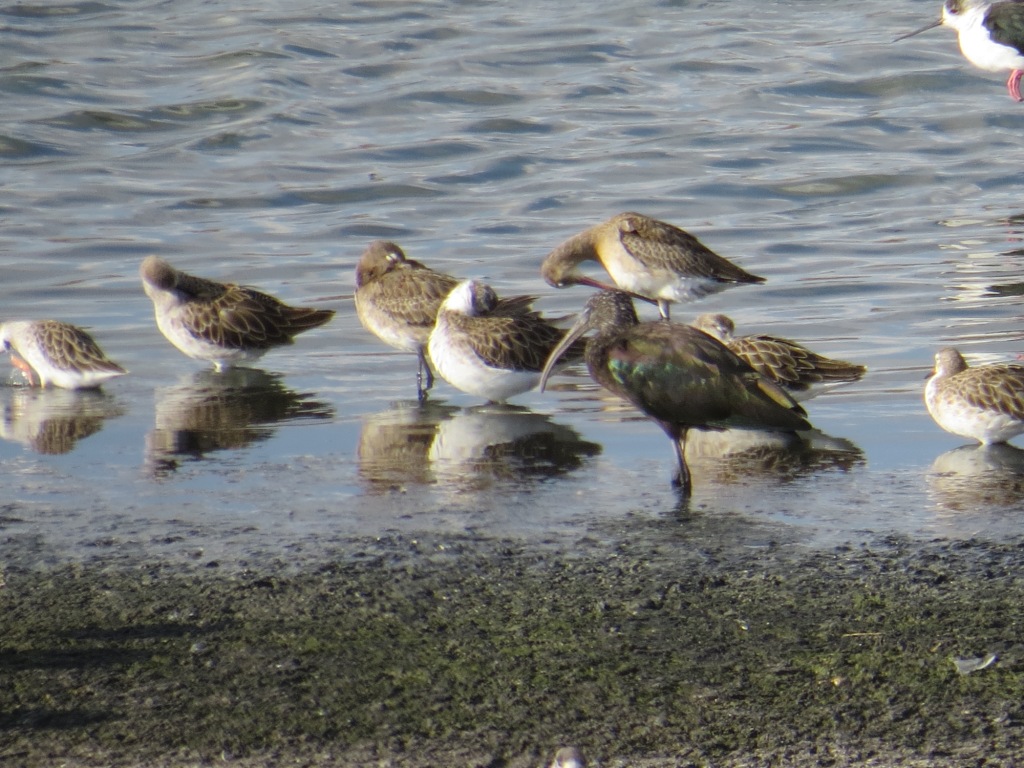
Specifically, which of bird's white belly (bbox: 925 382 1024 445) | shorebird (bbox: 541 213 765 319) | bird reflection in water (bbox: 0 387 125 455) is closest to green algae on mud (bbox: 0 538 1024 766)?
bird's white belly (bbox: 925 382 1024 445)

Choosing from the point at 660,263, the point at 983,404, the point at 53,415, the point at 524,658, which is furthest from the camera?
the point at 660,263

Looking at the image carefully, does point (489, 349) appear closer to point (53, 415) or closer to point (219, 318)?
point (219, 318)

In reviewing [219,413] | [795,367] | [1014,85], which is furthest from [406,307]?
[1014,85]

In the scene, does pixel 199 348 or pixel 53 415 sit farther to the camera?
pixel 199 348

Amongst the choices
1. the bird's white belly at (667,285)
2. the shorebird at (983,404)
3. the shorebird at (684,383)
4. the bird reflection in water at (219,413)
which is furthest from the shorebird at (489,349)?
the bird's white belly at (667,285)

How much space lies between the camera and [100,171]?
19609mm

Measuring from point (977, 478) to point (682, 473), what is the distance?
4.42ft

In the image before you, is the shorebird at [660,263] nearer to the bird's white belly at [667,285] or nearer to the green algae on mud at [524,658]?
the bird's white belly at [667,285]

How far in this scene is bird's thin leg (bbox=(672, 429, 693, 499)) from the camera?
767 centimetres

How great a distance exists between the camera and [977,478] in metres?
7.86

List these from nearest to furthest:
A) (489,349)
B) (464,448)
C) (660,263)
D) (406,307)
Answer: (464,448) < (489,349) < (406,307) < (660,263)

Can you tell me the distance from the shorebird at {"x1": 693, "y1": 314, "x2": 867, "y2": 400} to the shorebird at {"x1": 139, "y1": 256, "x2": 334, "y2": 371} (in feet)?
10.8

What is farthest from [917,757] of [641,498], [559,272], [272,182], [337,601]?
[272,182]

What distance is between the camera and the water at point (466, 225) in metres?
7.57
